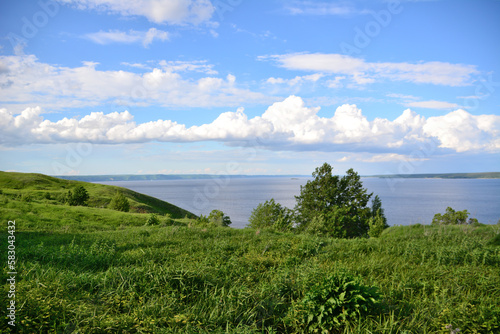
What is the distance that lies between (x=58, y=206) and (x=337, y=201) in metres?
41.0

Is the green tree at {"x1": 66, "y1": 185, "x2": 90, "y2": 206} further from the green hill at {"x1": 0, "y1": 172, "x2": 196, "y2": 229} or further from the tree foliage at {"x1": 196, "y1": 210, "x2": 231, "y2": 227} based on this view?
the tree foliage at {"x1": 196, "y1": 210, "x2": 231, "y2": 227}

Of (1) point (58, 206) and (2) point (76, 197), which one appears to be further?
(2) point (76, 197)

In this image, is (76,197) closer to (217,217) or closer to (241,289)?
(217,217)

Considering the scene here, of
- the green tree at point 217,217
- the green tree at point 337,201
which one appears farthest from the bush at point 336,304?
the green tree at point 337,201

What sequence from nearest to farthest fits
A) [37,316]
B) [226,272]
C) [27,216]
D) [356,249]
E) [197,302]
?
[37,316]
[197,302]
[226,272]
[356,249]
[27,216]

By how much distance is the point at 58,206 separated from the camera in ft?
112

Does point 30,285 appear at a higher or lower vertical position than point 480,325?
higher

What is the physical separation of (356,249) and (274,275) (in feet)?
12.4

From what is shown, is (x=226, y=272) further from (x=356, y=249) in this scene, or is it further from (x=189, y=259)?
(x=356, y=249)

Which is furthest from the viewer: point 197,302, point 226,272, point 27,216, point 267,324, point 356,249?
point 27,216

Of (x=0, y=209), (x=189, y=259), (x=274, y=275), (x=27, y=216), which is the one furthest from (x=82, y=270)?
(x=0, y=209)

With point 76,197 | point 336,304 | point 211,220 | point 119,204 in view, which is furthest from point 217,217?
point 336,304

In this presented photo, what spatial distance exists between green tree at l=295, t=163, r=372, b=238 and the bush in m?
44.6

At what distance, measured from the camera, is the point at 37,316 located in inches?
191
